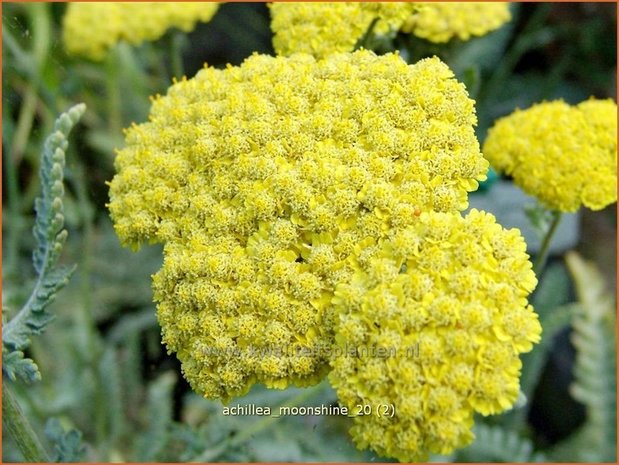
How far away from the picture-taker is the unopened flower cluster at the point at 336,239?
97 cm

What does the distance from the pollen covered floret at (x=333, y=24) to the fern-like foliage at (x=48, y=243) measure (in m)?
0.40

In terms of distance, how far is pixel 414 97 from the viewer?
115 centimetres

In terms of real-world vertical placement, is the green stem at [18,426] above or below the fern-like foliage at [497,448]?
above

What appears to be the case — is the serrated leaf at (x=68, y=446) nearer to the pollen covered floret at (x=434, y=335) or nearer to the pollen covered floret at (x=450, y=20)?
the pollen covered floret at (x=434, y=335)

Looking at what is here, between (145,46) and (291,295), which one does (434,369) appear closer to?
(291,295)

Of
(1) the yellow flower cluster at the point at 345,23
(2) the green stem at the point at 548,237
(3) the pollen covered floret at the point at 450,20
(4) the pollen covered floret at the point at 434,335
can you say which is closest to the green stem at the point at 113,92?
(1) the yellow flower cluster at the point at 345,23

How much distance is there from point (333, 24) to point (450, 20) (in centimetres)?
25

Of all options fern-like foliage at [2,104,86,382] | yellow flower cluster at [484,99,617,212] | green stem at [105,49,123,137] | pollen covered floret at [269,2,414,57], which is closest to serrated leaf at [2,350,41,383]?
fern-like foliage at [2,104,86,382]

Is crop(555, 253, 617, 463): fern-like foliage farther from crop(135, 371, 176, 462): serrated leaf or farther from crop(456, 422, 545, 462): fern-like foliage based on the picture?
crop(135, 371, 176, 462): serrated leaf

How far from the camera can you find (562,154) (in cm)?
138

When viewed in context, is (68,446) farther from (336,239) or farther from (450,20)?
(450,20)

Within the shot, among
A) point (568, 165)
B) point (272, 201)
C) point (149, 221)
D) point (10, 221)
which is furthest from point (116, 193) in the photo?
point (10, 221)

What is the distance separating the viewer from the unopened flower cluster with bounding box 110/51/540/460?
97cm

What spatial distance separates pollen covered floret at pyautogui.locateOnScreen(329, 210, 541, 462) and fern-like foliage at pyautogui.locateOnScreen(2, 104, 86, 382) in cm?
50
